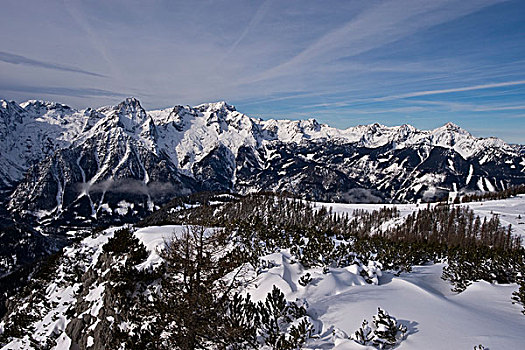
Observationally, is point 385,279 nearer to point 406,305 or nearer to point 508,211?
point 406,305

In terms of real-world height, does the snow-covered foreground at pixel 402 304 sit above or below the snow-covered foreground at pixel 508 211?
above

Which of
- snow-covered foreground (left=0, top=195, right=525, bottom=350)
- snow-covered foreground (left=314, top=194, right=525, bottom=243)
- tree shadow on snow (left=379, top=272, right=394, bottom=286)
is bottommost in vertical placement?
snow-covered foreground (left=314, top=194, right=525, bottom=243)

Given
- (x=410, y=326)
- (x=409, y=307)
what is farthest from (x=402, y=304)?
(x=410, y=326)

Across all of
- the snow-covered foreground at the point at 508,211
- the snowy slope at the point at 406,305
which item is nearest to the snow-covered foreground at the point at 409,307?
the snowy slope at the point at 406,305

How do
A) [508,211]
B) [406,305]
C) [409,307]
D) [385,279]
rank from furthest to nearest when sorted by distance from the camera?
[508,211] → [385,279] → [406,305] → [409,307]

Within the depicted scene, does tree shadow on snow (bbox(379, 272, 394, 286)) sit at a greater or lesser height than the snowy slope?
lesser

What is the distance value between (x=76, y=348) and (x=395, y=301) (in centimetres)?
2961

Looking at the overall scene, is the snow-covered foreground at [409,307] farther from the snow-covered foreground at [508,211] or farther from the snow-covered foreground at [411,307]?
the snow-covered foreground at [508,211]

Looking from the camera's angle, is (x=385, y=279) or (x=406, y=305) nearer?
(x=406, y=305)

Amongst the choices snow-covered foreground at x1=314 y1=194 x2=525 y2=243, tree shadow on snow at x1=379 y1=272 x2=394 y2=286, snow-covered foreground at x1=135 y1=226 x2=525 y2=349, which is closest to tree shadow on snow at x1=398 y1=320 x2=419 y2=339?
snow-covered foreground at x1=135 y1=226 x2=525 y2=349

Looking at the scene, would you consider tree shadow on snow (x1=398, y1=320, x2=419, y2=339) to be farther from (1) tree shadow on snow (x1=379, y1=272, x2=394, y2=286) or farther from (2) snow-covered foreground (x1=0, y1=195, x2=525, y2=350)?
(1) tree shadow on snow (x1=379, y1=272, x2=394, y2=286)

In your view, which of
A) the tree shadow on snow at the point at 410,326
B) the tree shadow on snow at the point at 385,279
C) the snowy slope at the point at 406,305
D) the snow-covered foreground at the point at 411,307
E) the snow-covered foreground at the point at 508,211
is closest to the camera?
the snow-covered foreground at the point at 411,307

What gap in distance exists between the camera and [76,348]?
2736cm

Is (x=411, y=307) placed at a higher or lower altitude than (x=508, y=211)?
higher
